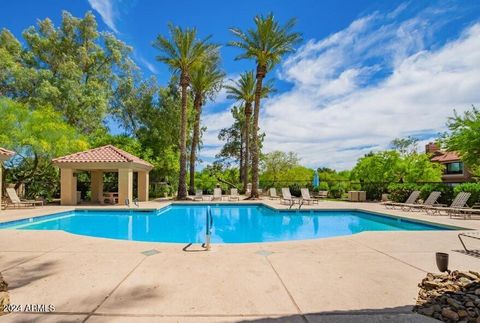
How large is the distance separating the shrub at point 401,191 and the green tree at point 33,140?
68.4 ft

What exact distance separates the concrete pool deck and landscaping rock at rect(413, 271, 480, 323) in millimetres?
154

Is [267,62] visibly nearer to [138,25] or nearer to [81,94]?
[138,25]

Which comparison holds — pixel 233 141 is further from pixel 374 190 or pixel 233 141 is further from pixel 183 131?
pixel 374 190

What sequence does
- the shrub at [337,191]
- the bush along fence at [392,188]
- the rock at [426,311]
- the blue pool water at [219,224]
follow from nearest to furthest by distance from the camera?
the rock at [426,311] < the blue pool water at [219,224] < the bush along fence at [392,188] < the shrub at [337,191]

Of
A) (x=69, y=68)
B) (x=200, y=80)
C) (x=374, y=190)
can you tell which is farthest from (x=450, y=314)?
(x=69, y=68)

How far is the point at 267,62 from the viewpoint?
22.8m

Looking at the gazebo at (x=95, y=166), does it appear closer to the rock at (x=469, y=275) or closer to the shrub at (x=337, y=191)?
the shrub at (x=337, y=191)

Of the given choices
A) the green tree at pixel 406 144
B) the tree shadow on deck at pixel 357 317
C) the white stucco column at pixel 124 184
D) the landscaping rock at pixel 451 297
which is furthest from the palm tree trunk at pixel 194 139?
the green tree at pixel 406 144

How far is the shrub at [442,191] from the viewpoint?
16.5 metres

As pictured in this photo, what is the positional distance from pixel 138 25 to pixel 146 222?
1367cm

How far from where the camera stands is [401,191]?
19422mm

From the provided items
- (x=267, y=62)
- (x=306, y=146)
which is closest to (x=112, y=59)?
(x=267, y=62)

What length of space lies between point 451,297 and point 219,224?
10.9 metres

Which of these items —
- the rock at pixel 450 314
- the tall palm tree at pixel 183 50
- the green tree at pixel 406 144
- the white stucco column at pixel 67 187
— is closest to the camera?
the rock at pixel 450 314
